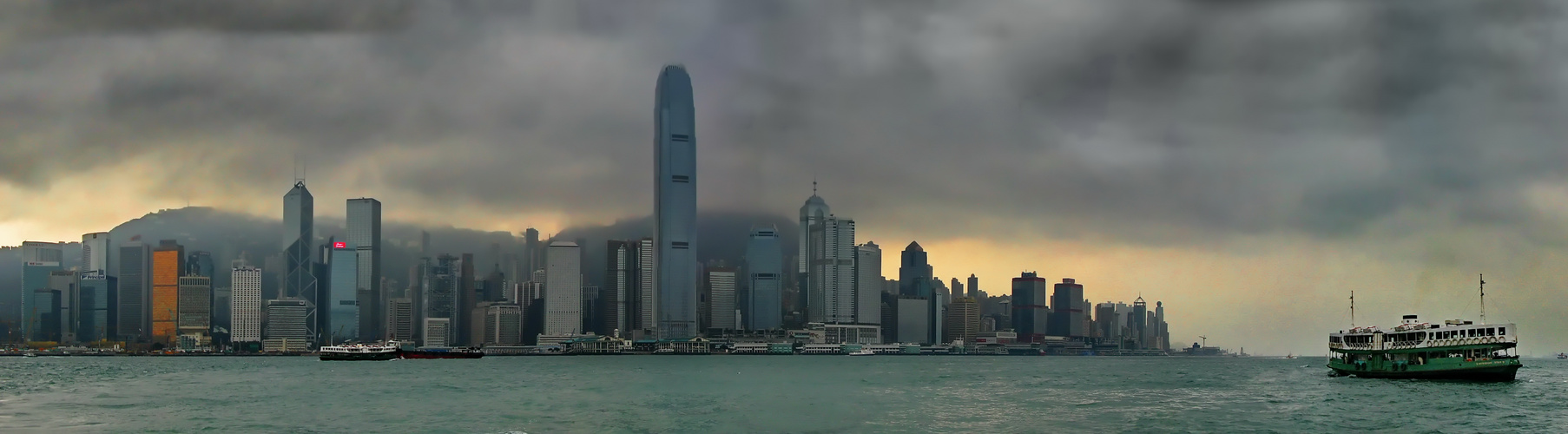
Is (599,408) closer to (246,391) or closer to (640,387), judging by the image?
(640,387)

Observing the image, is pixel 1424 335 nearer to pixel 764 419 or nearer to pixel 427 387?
pixel 764 419

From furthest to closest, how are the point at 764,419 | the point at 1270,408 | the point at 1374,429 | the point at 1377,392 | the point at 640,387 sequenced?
1. the point at 640,387
2. the point at 1377,392
3. the point at 1270,408
4. the point at 764,419
5. the point at 1374,429

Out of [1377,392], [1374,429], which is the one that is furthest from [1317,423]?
[1377,392]

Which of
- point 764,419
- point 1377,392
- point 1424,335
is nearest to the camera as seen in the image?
point 764,419

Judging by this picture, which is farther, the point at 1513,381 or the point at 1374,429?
the point at 1513,381

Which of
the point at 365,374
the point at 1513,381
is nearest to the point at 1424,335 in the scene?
the point at 1513,381

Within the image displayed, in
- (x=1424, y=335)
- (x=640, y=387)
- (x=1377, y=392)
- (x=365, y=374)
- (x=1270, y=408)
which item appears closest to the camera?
(x=1270, y=408)

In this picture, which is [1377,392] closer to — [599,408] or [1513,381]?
[1513,381]

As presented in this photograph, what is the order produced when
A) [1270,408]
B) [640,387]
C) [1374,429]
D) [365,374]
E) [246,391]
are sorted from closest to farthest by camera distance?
1. [1374,429]
2. [1270,408]
3. [246,391]
4. [640,387]
5. [365,374]

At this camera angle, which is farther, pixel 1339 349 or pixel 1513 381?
pixel 1339 349
